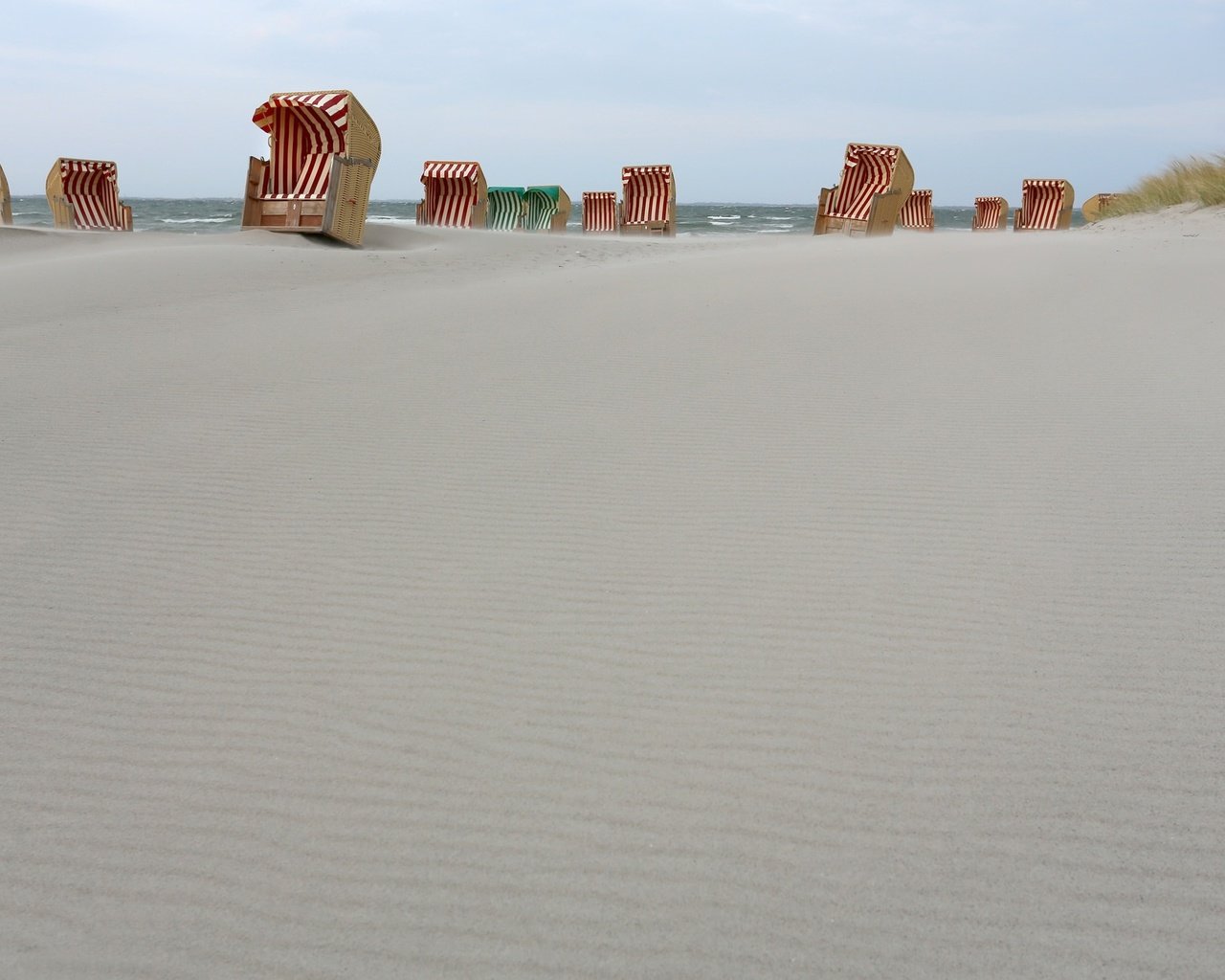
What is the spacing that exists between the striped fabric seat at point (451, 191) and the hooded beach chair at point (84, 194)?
16.8 feet

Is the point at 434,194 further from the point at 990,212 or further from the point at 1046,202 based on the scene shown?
the point at 990,212

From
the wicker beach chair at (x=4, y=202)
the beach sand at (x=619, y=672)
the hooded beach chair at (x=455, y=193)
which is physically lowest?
the beach sand at (x=619, y=672)

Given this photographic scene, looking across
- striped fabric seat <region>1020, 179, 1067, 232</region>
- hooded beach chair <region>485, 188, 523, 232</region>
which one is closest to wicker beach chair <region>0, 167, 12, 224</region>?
hooded beach chair <region>485, 188, 523, 232</region>

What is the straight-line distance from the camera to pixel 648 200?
21578 mm

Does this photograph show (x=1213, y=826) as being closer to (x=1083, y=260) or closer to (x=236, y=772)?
(x=236, y=772)

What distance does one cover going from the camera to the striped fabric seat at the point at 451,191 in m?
19.3

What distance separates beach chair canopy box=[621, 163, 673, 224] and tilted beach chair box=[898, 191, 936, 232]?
722cm

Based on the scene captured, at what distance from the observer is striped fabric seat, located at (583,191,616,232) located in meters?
23.3

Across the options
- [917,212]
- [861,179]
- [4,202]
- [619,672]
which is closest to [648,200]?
[861,179]

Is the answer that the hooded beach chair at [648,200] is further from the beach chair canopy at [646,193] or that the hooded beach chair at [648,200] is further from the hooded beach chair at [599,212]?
the hooded beach chair at [599,212]

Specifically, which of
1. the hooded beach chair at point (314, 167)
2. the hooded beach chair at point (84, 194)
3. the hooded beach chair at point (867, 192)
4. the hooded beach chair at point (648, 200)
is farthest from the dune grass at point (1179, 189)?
the hooded beach chair at point (84, 194)

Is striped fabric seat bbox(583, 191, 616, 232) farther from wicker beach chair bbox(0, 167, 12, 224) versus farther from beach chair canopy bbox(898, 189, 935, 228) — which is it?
wicker beach chair bbox(0, 167, 12, 224)

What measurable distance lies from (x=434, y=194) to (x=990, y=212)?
53.4 ft

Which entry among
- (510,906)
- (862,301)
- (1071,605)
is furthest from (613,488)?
(862,301)
